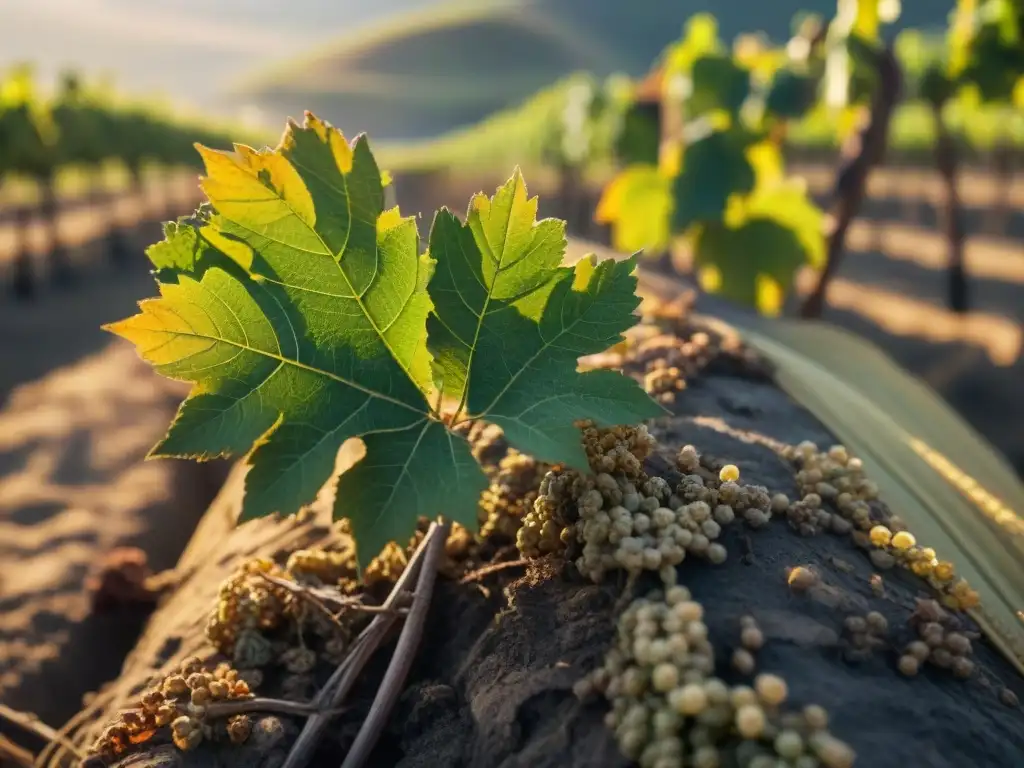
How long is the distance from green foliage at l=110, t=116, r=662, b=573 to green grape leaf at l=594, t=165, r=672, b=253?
3.67 m

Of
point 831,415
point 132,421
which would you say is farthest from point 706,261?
point 132,421

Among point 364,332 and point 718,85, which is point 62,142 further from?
point 364,332

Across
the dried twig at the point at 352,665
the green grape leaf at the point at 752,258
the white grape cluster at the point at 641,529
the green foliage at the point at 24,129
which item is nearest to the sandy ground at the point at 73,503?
the dried twig at the point at 352,665

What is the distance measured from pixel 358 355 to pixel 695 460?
738mm

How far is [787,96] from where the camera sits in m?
4.99

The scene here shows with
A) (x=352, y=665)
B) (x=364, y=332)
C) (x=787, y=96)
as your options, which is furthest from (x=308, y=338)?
(x=787, y=96)

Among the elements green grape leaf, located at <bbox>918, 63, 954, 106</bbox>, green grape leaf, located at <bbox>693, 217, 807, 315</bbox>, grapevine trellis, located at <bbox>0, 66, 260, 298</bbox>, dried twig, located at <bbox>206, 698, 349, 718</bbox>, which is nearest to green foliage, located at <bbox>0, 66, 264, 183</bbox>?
grapevine trellis, located at <bbox>0, 66, 260, 298</bbox>

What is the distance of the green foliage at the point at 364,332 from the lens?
1.40 metres

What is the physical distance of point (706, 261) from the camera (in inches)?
200

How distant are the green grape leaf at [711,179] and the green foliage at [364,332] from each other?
3.45 metres

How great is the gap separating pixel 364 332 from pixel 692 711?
0.87 m

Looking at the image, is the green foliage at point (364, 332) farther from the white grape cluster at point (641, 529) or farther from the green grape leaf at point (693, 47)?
the green grape leaf at point (693, 47)

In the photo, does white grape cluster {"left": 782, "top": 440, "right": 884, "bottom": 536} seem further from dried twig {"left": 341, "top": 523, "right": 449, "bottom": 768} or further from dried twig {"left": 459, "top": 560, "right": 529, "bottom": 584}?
dried twig {"left": 341, "top": 523, "right": 449, "bottom": 768}

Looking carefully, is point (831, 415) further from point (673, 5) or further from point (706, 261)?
point (673, 5)
